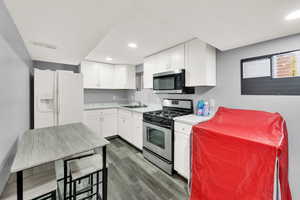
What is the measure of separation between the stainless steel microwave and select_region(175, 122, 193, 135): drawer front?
0.59 meters

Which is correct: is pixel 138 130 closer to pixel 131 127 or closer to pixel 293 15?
pixel 131 127

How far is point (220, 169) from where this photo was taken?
1311 mm

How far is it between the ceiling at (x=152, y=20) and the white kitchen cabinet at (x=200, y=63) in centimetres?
20

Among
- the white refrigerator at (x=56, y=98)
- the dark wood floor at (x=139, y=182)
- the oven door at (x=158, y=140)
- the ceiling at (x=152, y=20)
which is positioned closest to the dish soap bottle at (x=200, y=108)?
the oven door at (x=158, y=140)

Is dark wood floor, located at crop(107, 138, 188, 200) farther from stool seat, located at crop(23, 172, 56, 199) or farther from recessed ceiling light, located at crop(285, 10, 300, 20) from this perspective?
recessed ceiling light, located at crop(285, 10, 300, 20)

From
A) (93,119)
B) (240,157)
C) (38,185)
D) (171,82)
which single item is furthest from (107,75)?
(240,157)

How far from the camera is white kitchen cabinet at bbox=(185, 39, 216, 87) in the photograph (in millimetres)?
1889

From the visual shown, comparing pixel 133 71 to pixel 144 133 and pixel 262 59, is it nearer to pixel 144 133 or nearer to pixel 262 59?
pixel 144 133

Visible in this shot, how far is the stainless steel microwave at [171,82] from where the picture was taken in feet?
7.08

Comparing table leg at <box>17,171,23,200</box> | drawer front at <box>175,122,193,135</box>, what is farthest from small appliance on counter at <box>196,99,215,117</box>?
table leg at <box>17,171,23,200</box>

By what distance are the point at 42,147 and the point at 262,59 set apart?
2.69 metres

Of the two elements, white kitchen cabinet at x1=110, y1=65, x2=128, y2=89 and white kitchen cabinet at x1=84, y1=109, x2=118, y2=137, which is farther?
white kitchen cabinet at x1=110, y1=65, x2=128, y2=89

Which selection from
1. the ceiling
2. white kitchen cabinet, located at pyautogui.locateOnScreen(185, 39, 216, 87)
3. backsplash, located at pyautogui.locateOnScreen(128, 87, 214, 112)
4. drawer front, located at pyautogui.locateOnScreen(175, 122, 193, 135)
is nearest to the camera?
the ceiling

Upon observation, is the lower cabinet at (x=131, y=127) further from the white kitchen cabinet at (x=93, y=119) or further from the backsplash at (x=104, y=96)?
the backsplash at (x=104, y=96)
